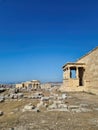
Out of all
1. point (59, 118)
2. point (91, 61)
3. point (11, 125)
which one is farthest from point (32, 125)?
point (91, 61)

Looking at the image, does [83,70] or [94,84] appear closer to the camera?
[94,84]

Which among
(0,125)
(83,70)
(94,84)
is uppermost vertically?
(83,70)

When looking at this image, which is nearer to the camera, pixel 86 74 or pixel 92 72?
pixel 92 72

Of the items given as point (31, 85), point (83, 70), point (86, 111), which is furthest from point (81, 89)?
point (31, 85)

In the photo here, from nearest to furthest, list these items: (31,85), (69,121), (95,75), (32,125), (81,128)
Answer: (81,128) < (32,125) < (69,121) < (95,75) < (31,85)

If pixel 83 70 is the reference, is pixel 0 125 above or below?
below

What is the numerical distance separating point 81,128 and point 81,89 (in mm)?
25011

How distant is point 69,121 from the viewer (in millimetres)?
9367

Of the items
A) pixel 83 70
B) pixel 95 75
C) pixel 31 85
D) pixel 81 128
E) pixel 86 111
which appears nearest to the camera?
pixel 81 128

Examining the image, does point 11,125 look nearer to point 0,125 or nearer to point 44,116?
point 0,125

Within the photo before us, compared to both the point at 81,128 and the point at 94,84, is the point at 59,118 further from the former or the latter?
the point at 94,84

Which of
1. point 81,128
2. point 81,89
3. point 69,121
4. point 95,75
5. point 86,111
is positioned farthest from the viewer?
point 81,89

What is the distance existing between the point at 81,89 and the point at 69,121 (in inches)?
937

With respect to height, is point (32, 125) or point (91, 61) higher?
point (91, 61)
